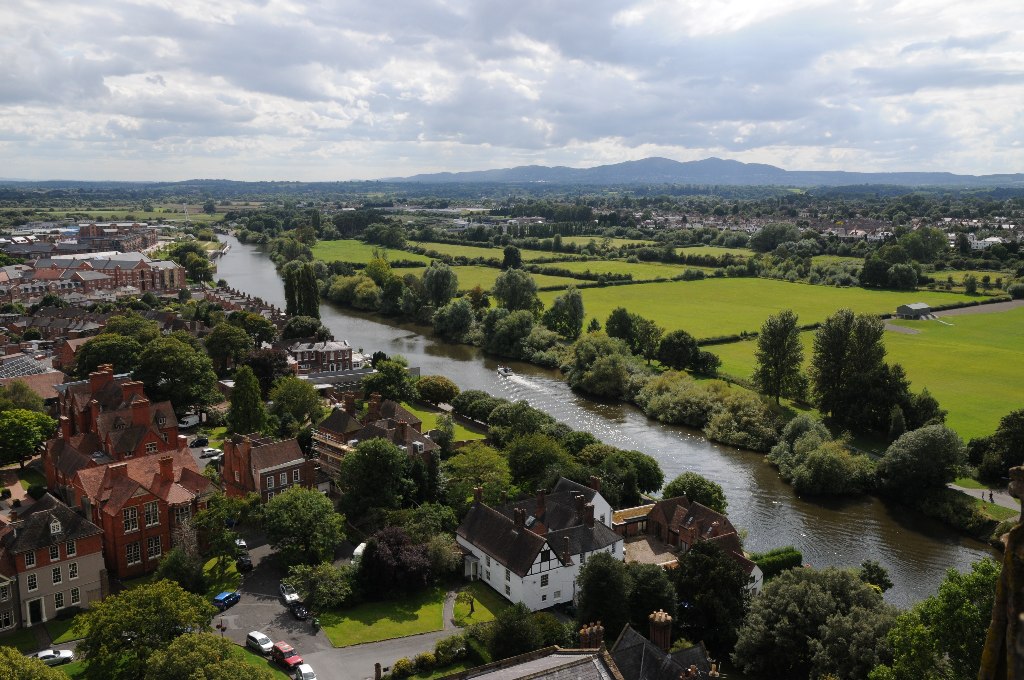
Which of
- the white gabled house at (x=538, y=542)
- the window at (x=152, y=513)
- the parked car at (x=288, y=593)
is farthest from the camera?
the window at (x=152, y=513)

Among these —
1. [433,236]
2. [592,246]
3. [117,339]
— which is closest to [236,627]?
[117,339]

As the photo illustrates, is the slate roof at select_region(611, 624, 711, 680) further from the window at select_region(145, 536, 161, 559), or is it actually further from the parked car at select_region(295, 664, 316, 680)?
the window at select_region(145, 536, 161, 559)

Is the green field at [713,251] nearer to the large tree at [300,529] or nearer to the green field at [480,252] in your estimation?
the green field at [480,252]

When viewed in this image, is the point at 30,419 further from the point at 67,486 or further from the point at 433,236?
the point at 433,236

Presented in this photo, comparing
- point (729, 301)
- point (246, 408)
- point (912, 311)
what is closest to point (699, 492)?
point (246, 408)

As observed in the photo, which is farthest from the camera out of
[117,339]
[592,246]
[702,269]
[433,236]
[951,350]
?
[433,236]

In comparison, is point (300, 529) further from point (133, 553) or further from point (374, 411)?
Answer: point (374, 411)

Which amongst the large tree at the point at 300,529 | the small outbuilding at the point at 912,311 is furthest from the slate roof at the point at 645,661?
the small outbuilding at the point at 912,311
